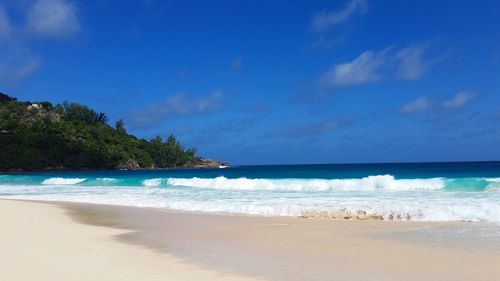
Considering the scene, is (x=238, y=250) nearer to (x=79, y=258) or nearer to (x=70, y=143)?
(x=79, y=258)

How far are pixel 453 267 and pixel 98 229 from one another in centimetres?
744

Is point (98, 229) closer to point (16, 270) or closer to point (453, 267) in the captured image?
point (16, 270)

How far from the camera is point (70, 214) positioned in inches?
547

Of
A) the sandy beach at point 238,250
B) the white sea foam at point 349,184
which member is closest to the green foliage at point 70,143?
the white sea foam at point 349,184

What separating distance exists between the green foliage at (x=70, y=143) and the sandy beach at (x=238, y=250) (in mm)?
74434

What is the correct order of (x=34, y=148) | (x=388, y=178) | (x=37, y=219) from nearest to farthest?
(x=37, y=219) < (x=388, y=178) < (x=34, y=148)

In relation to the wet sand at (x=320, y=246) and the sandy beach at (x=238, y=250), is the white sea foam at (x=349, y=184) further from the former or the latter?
the sandy beach at (x=238, y=250)

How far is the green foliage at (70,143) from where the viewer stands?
79875 mm

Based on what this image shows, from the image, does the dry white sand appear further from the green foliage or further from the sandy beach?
the green foliage

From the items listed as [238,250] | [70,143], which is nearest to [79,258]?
[238,250]

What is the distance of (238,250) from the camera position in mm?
7980

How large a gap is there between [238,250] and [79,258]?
2.56m

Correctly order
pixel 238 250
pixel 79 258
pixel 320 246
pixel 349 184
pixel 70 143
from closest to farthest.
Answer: pixel 79 258, pixel 238 250, pixel 320 246, pixel 349 184, pixel 70 143

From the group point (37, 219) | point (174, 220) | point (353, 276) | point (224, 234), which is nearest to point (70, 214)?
point (37, 219)
